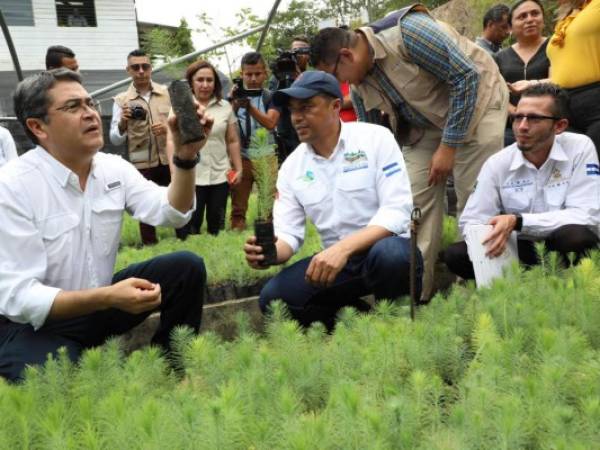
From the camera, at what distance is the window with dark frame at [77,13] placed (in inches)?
952

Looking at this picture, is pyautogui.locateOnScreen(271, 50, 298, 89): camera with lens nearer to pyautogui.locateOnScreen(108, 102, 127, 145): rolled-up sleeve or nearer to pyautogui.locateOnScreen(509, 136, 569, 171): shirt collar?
pyautogui.locateOnScreen(108, 102, 127, 145): rolled-up sleeve

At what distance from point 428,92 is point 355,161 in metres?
0.83

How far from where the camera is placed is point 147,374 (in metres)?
2.59

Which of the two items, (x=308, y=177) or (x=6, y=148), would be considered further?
(x=6, y=148)

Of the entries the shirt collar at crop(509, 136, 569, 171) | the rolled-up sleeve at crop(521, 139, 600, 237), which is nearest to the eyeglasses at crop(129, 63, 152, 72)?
the shirt collar at crop(509, 136, 569, 171)

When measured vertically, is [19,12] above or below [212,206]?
above

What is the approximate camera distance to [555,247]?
3803 millimetres

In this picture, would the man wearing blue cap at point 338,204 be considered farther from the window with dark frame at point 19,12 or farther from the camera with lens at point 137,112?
the window with dark frame at point 19,12

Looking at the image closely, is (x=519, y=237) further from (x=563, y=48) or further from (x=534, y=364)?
(x=534, y=364)

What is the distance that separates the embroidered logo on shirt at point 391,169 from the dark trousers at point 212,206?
3.06 meters

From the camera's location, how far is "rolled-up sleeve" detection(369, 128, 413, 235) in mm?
3558

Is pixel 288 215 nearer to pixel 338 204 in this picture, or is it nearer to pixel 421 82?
pixel 338 204

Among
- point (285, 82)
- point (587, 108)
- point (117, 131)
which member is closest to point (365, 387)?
point (587, 108)

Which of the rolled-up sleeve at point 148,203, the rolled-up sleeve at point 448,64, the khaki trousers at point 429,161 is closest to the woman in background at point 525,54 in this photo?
the khaki trousers at point 429,161
